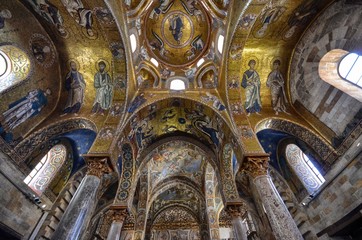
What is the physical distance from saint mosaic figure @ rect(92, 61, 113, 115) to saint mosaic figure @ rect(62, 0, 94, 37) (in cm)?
186

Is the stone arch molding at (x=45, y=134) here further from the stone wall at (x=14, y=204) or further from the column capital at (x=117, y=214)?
the column capital at (x=117, y=214)

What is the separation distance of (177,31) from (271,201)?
1062cm

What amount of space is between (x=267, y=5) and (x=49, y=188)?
45.0 feet

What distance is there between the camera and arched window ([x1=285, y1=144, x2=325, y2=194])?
30.3 ft

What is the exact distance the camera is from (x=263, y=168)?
722 centimetres

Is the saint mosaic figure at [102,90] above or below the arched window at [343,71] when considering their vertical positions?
above

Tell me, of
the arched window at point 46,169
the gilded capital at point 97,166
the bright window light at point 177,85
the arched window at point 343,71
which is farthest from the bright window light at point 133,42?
the arched window at point 343,71

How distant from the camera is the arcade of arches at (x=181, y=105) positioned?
7.51 meters

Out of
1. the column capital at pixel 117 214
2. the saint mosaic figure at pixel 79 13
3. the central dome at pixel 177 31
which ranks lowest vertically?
the column capital at pixel 117 214

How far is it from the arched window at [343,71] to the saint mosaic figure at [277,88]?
180 centimetres

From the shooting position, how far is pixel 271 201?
6086 mm

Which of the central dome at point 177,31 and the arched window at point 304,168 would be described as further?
the central dome at point 177,31

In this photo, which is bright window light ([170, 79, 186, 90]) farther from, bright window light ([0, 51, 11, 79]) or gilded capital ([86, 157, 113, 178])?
bright window light ([0, 51, 11, 79])

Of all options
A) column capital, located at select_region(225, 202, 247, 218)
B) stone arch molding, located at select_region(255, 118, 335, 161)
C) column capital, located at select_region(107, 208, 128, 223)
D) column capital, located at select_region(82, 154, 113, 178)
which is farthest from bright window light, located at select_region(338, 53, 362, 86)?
column capital, located at select_region(107, 208, 128, 223)
